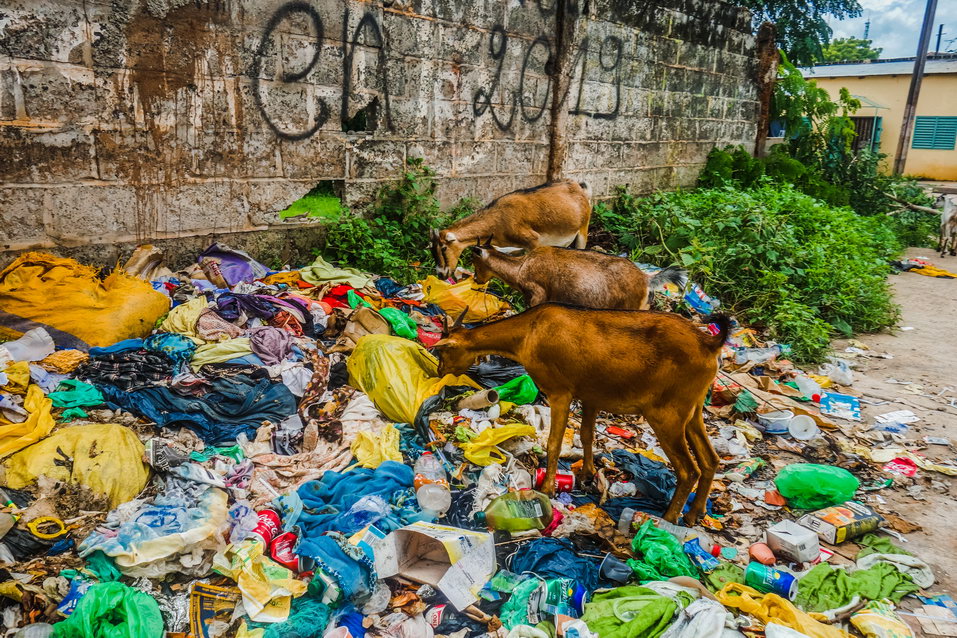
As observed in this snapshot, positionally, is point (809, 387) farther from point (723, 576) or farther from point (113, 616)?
point (113, 616)

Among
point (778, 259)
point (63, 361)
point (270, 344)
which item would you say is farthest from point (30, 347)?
point (778, 259)

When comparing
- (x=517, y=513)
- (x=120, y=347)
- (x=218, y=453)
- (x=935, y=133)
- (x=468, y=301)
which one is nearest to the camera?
(x=517, y=513)

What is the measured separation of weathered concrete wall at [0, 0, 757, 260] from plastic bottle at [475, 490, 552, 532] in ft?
14.4

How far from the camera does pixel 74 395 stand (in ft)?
14.6

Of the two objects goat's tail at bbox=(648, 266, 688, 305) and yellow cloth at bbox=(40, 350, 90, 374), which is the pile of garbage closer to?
yellow cloth at bbox=(40, 350, 90, 374)

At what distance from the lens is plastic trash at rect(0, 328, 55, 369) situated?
4.68 meters

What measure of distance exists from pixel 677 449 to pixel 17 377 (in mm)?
4414

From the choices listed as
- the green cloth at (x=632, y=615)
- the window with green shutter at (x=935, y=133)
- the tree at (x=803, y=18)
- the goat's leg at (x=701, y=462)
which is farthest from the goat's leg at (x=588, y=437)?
the window with green shutter at (x=935, y=133)

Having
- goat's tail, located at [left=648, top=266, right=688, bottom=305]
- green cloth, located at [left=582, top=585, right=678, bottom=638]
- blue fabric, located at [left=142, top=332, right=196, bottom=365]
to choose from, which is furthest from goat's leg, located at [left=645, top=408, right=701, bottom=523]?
blue fabric, located at [left=142, top=332, right=196, bottom=365]

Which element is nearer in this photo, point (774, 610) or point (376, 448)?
point (774, 610)

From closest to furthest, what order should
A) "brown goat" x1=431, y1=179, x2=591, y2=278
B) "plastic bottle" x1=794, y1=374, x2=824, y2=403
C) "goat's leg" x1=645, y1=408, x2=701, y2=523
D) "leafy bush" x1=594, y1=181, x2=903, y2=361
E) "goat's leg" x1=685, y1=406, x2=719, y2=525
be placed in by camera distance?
"goat's leg" x1=645, y1=408, x2=701, y2=523
"goat's leg" x1=685, y1=406, x2=719, y2=525
"plastic bottle" x1=794, y1=374, x2=824, y2=403
"brown goat" x1=431, y1=179, x2=591, y2=278
"leafy bush" x1=594, y1=181, x2=903, y2=361

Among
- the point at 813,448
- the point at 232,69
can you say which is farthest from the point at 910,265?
the point at 232,69

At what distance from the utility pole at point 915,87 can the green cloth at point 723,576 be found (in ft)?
65.6

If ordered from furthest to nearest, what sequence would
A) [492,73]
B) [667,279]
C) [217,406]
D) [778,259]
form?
[492,73] < [778,259] < [667,279] < [217,406]
